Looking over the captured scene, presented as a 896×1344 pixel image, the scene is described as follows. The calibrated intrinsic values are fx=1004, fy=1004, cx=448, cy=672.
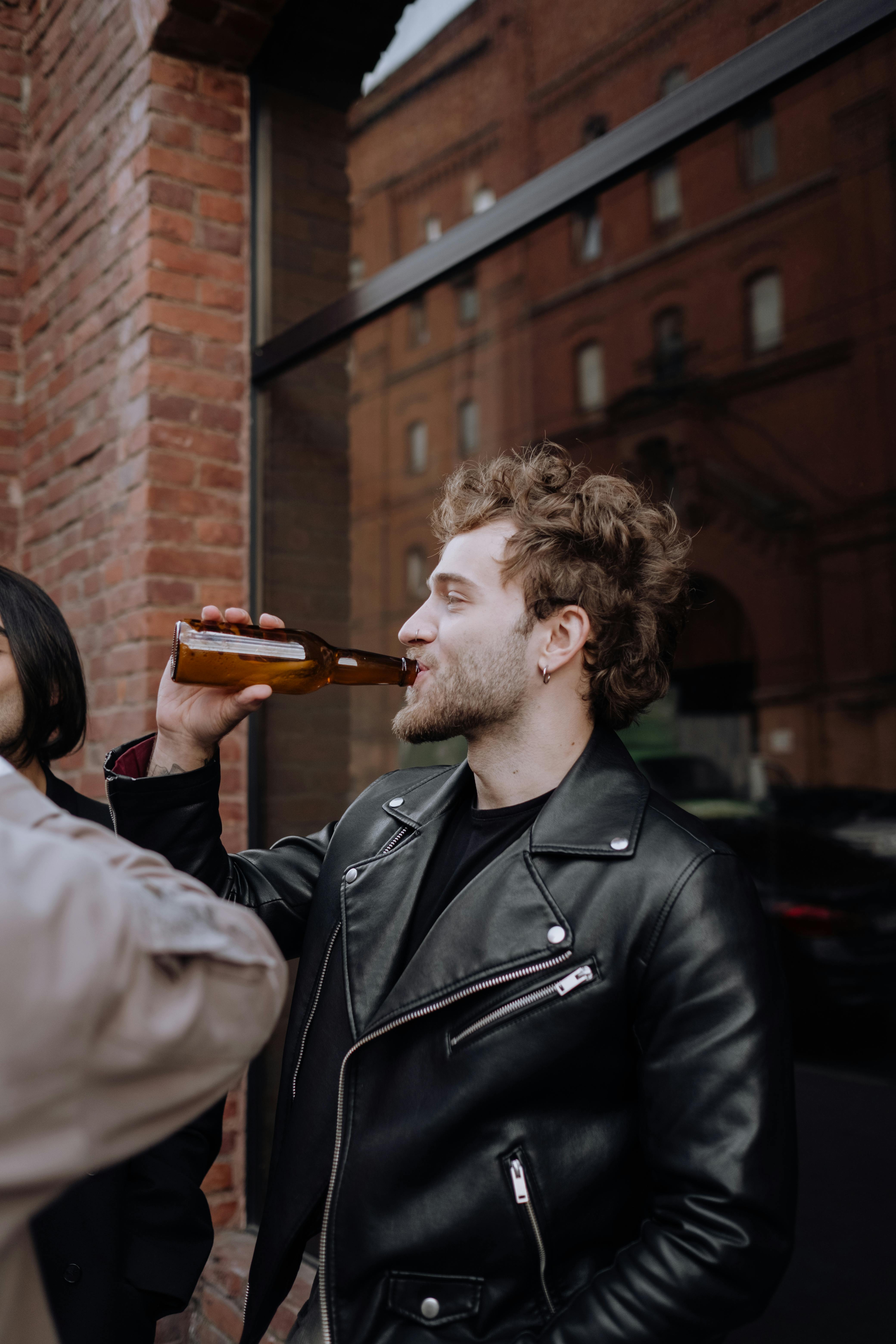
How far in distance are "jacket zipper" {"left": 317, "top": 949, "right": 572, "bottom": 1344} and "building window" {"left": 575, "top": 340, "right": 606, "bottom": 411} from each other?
16199mm

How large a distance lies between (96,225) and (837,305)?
56.9 feet

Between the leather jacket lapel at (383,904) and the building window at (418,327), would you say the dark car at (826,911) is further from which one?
the leather jacket lapel at (383,904)

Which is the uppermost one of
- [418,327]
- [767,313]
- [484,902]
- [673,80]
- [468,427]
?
[767,313]

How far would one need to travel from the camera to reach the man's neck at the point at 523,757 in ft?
5.36

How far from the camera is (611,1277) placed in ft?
4.00

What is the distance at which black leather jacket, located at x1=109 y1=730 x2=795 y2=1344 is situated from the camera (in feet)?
3.96

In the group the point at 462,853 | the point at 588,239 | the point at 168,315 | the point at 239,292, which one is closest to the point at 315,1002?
the point at 462,853

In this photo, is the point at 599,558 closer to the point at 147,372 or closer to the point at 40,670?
the point at 40,670

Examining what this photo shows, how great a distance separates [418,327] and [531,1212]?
5323mm

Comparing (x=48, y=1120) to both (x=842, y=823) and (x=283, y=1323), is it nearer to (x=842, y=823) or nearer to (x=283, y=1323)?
(x=283, y=1323)

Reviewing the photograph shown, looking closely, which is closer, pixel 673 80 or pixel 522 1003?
pixel 522 1003

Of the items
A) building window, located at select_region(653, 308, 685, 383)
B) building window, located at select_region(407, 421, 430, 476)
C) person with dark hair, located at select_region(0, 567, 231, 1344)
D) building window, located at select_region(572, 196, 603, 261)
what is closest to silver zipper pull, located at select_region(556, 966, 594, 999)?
person with dark hair, located at select_region(0, 567, 231, 1344)

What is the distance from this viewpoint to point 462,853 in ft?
5.38

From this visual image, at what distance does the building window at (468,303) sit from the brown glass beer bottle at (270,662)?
4.66 metres
